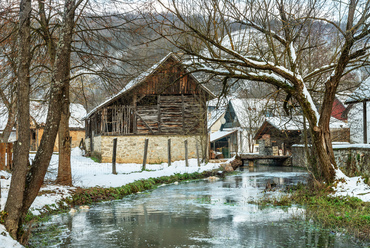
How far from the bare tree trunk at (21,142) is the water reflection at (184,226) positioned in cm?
107

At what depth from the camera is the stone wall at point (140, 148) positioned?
26422mm

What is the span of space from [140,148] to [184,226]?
1856cm

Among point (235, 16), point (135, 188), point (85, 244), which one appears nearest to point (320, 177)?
point (235, 16)

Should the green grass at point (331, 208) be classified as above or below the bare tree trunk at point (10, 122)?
below

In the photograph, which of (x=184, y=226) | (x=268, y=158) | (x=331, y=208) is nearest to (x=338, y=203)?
(x=331, y=208)

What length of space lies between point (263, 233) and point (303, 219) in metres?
1.63

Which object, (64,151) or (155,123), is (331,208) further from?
(155,123)

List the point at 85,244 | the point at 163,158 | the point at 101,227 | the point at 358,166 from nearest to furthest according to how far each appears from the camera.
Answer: the point at 85,244 → the point at 101,227 → the point at 358,166 → the point at 163,158

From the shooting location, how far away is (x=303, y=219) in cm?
866

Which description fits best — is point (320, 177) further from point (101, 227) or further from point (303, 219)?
point (101, 227)

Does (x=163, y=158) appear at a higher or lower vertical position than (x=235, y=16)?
lower

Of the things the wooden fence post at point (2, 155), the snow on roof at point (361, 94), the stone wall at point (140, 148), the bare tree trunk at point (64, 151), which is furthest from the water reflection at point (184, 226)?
the stone wall at point (140, 148)

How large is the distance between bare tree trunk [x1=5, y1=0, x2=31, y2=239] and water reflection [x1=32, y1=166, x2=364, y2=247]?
3.51 ft

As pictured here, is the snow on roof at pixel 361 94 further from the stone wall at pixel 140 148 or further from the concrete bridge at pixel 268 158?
the stone wall at pixel 140 148
